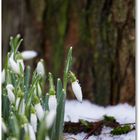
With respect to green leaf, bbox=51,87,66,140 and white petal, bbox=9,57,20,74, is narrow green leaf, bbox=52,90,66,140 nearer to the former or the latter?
green leaf, bbox=51,87,66,140

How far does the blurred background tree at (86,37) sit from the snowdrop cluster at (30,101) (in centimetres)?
9

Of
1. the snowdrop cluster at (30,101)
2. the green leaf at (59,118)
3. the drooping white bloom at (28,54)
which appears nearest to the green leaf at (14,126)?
the snowdrop cluster at (30,101)

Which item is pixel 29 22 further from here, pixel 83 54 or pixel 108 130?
pixel 108 130

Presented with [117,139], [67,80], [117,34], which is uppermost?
[117,34]

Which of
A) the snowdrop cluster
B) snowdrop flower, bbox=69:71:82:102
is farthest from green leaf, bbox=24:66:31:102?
snowdrop flower, bbox=69:71:82:102

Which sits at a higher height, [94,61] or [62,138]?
[94,61]

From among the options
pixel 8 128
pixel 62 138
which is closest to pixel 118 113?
pixel 62 138

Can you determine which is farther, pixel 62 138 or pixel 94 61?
pixel 94 61

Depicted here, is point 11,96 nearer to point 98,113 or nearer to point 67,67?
point 67,67

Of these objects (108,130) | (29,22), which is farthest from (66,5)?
(108,130)

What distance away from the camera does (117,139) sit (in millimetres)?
1454

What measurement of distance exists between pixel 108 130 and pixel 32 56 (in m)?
0.28

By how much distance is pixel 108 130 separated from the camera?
147 cm

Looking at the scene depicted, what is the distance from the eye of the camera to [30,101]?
1316 mm
